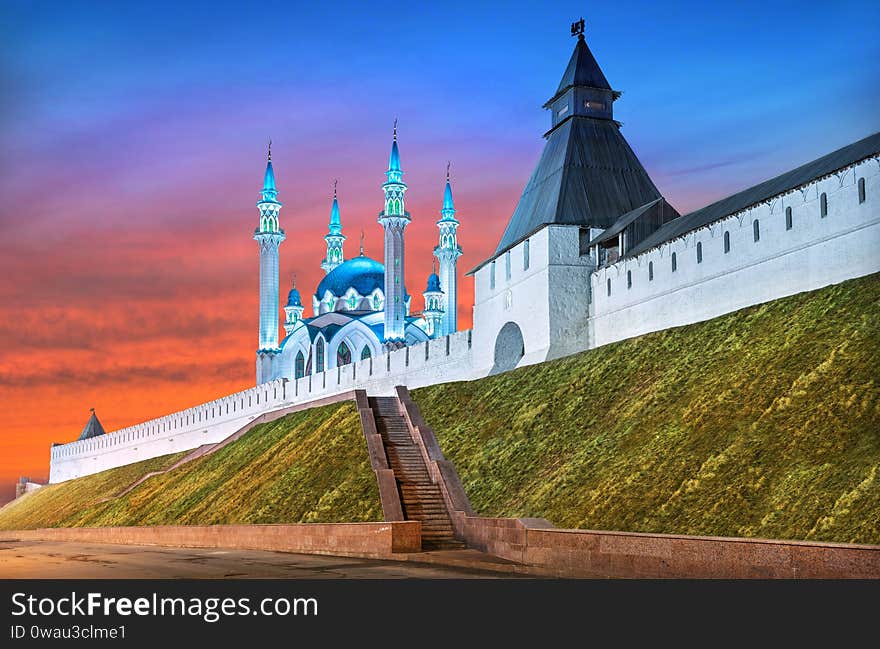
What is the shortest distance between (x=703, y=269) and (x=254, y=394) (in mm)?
31975

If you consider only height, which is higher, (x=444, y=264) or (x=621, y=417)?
(x=444, y=264)

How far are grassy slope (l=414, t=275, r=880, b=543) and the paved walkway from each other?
2482 mm

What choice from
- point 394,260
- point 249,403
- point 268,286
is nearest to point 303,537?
point 249,403

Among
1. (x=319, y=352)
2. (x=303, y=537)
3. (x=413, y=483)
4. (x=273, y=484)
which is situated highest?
(x=319, y=352)

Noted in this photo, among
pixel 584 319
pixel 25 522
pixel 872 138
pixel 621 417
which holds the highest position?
pixel 872 138

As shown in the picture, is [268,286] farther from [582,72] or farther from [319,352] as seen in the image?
[582,72]

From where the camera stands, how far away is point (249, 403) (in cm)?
5181

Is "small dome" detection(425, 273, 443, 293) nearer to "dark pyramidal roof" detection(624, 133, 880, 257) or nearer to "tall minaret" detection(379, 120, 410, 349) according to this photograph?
"tall minaret" detection(379, 120, 410, 349)

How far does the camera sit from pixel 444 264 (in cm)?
7919

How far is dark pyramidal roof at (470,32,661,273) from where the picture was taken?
29812 millimetres

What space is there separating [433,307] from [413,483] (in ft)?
183
